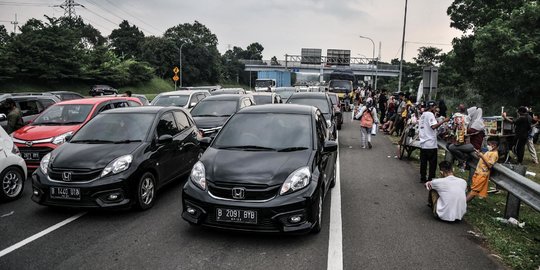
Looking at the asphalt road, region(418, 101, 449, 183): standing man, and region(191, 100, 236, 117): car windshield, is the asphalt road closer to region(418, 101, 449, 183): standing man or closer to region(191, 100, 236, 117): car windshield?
region(418, 101, 449, 183): standing man

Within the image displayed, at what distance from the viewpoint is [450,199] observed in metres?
5.96

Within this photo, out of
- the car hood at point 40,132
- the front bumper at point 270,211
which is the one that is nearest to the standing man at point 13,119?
the car hood at point 40,132

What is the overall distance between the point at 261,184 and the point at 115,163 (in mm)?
2460

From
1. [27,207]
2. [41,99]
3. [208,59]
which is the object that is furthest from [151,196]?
[208,59]

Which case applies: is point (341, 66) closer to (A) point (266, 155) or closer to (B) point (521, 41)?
(B) point (521, 41)

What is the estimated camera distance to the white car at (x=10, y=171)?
21.4 ft

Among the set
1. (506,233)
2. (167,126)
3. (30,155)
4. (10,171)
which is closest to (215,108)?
(167,126)

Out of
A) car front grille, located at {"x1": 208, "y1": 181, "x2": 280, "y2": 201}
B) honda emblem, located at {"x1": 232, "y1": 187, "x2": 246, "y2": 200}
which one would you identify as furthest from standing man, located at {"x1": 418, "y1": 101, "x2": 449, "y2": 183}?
honda emblem, located at {"x1": 232, "y1": 187, "x2": 246, "y2": 200}

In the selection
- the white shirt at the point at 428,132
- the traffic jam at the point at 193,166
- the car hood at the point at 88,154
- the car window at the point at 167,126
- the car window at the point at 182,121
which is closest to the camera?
the traffic jam at the point at 193,166

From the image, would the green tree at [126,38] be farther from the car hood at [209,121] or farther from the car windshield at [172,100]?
the car hood at [209,121]

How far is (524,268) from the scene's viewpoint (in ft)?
14.5

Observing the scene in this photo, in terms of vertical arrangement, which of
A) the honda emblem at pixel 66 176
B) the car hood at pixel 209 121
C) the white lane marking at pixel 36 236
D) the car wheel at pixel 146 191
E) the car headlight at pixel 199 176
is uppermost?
the car hood at pixel 209 121

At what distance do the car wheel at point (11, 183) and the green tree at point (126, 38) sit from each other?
6621 centimetres

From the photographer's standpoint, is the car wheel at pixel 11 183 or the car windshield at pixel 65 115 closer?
the car wheel at pixel 11 183
